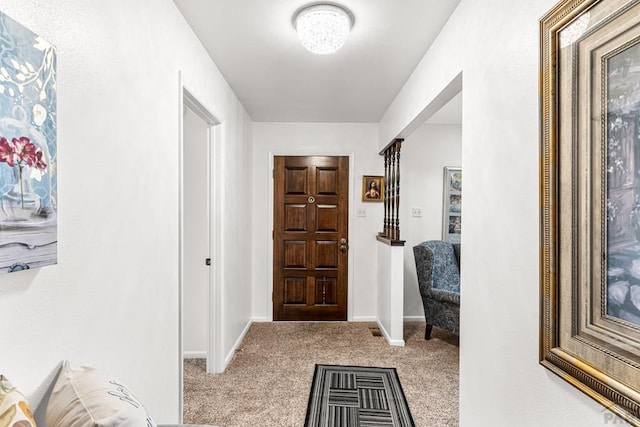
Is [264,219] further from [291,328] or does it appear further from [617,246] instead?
[617,246]

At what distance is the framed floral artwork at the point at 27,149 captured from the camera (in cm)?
92

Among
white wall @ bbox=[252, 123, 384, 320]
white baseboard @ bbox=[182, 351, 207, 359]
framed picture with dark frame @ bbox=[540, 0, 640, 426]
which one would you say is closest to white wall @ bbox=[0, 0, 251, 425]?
white baseboard @ bbox=[182, 351, 207, 359]

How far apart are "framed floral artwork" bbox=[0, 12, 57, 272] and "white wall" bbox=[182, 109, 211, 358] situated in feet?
7.86

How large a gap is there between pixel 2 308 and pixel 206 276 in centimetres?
257

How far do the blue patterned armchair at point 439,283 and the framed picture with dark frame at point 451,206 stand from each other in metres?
0.50

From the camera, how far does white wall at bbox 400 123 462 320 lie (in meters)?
4.80

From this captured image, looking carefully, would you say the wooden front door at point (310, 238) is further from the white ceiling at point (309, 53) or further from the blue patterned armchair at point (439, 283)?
the blue patterned armchair at point (439, 283)

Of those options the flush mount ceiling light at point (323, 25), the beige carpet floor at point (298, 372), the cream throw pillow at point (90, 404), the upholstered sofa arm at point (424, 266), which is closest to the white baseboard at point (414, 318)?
the beige carpet floor at point (298, 372)

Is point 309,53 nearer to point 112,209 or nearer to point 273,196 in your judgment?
point 112,209

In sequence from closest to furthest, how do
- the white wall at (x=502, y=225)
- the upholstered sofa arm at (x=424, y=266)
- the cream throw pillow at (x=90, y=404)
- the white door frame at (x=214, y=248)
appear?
the cream throw pillow at (x=90, y=404), the white wall at (x=502, y=225), the white door frame at (x=214, y=248), the upholstered sofa arm at (x=424, y=266)

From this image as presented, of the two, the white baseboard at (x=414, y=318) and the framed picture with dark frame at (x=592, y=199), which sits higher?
the framed picture with dark frame at (x=592, y=199)

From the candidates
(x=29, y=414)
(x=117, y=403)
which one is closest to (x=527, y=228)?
(x=117, y=403)

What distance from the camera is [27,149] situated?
3.26 feet

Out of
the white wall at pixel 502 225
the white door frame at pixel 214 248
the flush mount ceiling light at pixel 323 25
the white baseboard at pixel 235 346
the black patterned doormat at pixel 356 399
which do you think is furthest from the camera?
the white baseboard at pixel 235 346
